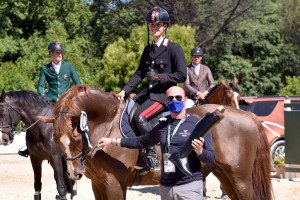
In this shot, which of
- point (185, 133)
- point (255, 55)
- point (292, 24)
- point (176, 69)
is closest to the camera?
point (185, 133)

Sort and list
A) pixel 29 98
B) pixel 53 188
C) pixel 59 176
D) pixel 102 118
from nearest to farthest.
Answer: pixel 102 118 < pixel 59 176 < pixel 29 98 < pixel 53 188

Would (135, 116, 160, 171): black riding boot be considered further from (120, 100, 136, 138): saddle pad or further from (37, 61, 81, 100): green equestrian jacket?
(37, 61, 81, 100): green equestrian jacket

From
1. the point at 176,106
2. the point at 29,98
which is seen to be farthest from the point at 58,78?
the point at 176,106

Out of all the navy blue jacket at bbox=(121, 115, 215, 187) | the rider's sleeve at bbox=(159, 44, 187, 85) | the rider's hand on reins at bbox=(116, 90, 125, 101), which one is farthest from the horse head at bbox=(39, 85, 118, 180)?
the navy blue jacket at bbox=(121, 115, 215, 187)

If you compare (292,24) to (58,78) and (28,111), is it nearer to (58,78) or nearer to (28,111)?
(58,78)

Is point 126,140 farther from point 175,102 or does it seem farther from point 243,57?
point 243,57

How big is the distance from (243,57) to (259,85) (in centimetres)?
325

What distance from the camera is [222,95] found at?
10031 millimetres

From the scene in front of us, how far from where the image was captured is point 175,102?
4547 millimetres

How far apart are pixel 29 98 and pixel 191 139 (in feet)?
16.5

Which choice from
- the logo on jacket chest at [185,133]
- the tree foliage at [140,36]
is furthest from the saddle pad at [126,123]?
the tree foliage at [140,36]

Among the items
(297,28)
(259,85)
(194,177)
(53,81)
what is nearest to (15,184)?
(53,81)

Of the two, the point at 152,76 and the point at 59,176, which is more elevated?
the point at 152,76

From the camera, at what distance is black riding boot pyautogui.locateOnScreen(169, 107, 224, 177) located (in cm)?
427
